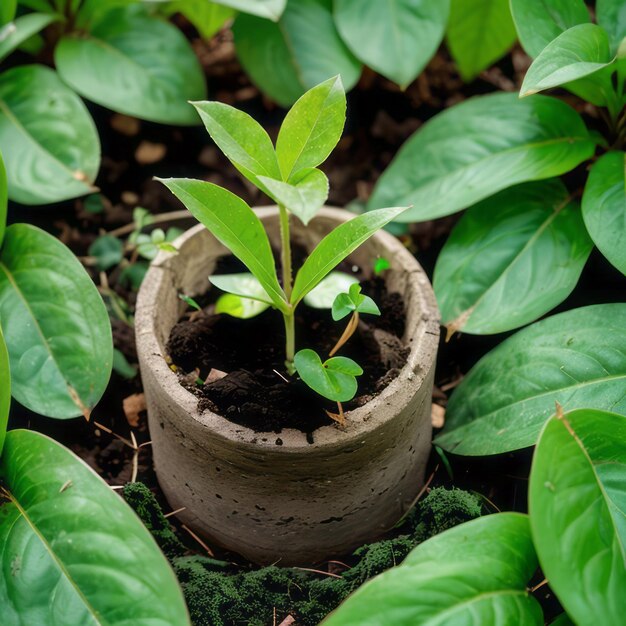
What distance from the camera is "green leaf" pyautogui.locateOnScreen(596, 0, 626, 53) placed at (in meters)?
1.43

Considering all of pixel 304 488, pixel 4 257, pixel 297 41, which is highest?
pixel 297 41

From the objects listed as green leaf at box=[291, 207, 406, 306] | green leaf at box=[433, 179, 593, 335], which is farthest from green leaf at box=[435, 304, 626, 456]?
green leaf at box=[291, 207, 406, 306]

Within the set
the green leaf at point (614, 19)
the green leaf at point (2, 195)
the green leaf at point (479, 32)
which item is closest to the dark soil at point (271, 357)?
the green leaf at point (2, 195)

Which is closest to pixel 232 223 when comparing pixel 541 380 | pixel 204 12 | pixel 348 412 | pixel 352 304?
pixel 352 304

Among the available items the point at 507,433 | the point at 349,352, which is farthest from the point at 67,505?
the point at 507,433

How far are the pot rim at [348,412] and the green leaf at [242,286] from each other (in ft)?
0.46

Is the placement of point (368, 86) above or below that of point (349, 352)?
above

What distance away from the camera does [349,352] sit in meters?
1.29

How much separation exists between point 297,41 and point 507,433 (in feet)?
3.39

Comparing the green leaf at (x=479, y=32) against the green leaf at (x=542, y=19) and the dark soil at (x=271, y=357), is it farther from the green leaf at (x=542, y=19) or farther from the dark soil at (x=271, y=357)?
the dark soil at (x=271, y=357)

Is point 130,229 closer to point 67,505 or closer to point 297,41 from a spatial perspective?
point 297,41

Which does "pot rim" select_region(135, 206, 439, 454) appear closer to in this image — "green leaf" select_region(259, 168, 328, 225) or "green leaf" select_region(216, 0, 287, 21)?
"green leaf" select_region(259, 168, 328, 225)

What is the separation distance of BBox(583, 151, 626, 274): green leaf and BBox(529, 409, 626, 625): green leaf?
1.11ft

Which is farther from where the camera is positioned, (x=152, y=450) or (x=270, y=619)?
(x=152, y=450)
